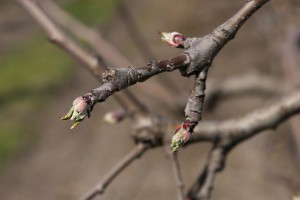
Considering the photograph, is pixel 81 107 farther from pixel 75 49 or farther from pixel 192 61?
pixel 75 49

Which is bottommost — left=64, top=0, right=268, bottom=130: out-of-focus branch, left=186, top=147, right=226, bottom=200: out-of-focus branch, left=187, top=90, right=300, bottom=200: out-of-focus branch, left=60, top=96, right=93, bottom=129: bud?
left=60, top=96, right=93, bottom=129: bud

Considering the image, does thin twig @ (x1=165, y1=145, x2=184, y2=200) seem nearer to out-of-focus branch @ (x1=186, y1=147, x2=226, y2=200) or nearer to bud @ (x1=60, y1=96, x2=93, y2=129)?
out-of-focus branch @ (x1=186, y1=147, x2=226, y2=200)

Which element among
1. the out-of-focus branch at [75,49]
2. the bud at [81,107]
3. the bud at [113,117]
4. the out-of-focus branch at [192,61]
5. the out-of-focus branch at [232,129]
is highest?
the out-of-focus branch at [75,49]

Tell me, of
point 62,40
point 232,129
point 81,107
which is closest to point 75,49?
point 62,40

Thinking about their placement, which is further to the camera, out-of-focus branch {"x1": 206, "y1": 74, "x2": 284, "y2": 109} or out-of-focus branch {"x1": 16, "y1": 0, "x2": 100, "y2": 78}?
out-of-focus branch {"x1": 206, "y1": 74, "x2": 284, "y2": 109}

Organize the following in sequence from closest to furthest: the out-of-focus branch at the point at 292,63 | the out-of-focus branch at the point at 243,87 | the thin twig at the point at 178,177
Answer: the thin twig at the point at 178,177 → the out-of-focus branch at the point at 292,63 → the out-of-focus branch at the point at 243,87

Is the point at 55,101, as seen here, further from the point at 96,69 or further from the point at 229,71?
the point at 96,69

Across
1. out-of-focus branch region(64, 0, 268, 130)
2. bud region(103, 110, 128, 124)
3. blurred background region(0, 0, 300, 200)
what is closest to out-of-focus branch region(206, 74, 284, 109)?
blurred background region(0, 0, 300, 200)

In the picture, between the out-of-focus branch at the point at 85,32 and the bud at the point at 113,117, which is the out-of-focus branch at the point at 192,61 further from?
the out-of-focus branch at the point at 85,32

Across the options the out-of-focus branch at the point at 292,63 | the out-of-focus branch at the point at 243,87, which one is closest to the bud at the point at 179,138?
the out-of-focus branch at the point at 292,63
